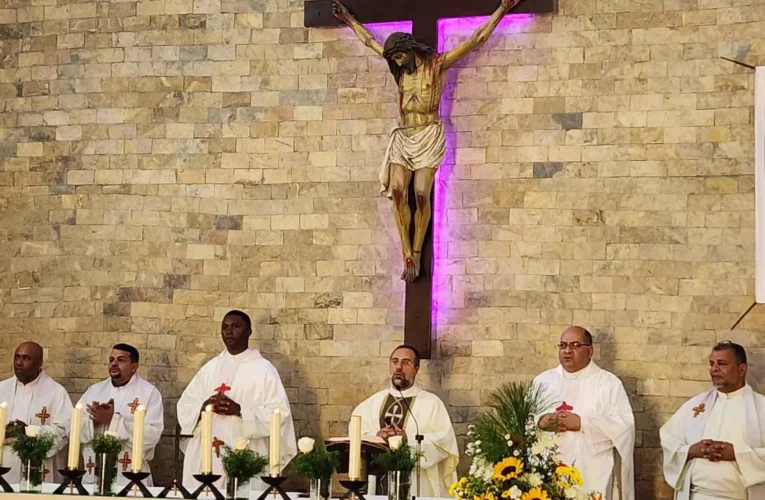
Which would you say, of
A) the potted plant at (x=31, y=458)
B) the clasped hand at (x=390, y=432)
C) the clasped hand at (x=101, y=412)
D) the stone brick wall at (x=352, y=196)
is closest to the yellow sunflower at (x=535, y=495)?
the potted plant at (x=31, y=458)

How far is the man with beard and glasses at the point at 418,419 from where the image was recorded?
8422 millimetres

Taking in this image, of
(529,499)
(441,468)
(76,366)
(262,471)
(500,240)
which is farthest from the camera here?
(76,366)

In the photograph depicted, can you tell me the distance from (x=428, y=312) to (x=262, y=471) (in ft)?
10.6

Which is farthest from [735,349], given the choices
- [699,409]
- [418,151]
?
[418,151]

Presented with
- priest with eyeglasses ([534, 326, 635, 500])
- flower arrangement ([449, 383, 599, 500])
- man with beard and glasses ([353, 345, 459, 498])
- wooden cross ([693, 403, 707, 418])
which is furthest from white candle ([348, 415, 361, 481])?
wooden cross ([693, 403, 707, 418])

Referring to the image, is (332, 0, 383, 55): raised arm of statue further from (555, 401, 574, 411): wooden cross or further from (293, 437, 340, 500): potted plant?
(293, 437, 340, 500): potted plant

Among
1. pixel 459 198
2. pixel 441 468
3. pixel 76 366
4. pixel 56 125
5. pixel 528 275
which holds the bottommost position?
pixel 441 468

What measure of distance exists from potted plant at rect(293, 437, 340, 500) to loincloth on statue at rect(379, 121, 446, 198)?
11.7ft

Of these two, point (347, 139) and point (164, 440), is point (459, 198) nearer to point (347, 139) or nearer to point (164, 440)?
point (347, 139)

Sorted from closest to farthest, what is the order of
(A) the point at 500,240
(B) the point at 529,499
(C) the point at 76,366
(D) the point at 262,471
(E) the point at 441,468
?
(B) the point at 529,499
(D) the point at 262,471
(E) the point at 441,468
(A) the point at 500,240
(C) the point at 76,366

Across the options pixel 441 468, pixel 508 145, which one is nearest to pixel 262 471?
pixel 441 468

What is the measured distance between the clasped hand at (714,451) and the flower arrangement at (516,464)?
115 inches

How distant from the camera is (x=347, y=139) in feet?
31.3

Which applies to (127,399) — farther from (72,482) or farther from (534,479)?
(534,479)
